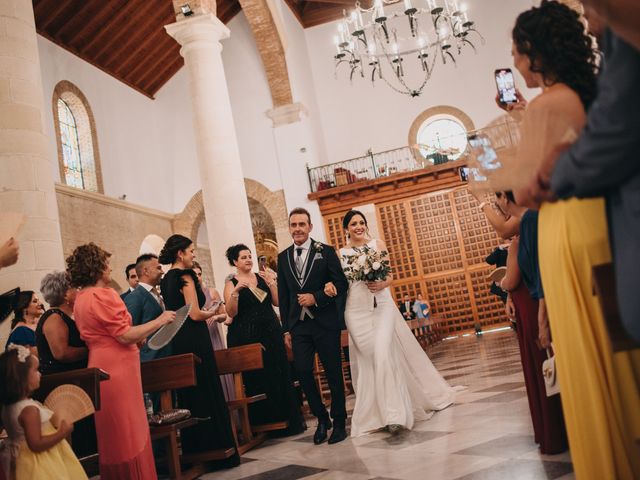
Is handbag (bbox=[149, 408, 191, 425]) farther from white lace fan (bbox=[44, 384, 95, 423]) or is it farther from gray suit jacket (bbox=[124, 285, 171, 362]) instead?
gray suit jacket (bbox=[124, 285, 171, 362])

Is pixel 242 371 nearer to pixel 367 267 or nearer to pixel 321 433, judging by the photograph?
pixel 321 433

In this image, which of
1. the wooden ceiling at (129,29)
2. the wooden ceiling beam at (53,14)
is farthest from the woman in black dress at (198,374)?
the wooden ceiling beam at (53,14)

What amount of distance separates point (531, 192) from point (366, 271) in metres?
3.20

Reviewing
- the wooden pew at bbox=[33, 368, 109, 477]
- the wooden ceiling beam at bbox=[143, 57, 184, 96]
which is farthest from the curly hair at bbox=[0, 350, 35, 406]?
the wooden ceiling beam at bbox=[143, 57, 184, 96]

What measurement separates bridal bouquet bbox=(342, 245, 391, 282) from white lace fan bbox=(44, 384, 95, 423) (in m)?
2.44

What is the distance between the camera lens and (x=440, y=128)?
60.7 feet

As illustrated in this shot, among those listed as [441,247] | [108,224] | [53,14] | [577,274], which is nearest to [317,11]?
[53,14]

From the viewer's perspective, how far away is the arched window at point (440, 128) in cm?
1816

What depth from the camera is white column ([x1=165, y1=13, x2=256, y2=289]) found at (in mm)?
10883

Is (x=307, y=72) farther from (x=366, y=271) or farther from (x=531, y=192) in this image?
(x=531, y=192)

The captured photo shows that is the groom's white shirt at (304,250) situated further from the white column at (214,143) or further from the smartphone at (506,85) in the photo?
the white column at (214,143)

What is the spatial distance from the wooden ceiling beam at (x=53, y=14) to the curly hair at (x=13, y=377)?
13.6 m

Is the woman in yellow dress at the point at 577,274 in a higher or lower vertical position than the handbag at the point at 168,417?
higher

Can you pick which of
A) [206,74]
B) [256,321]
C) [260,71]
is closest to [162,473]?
[256,321]
